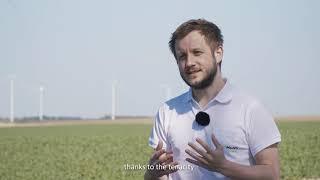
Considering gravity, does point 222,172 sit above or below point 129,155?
above

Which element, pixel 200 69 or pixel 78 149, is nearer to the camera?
pixel 200 69

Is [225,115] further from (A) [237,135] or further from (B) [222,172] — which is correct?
(B) [222,172]

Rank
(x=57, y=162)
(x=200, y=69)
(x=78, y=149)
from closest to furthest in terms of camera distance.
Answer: (x=200, y=69)
(x=57, y=162)
(x=78, y=149)

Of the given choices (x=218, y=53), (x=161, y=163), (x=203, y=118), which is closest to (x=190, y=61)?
(x=218, y=53)

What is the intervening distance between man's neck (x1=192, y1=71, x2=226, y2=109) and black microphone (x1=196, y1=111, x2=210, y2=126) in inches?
3.6

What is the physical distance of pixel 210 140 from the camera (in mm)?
2723

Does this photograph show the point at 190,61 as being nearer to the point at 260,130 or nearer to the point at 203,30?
the point at 203,30

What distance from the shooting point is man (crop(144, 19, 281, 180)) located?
265 cm

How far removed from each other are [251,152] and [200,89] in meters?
0.39

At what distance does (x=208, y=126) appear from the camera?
273cm

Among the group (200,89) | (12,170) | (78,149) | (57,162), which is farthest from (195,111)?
(78,149)

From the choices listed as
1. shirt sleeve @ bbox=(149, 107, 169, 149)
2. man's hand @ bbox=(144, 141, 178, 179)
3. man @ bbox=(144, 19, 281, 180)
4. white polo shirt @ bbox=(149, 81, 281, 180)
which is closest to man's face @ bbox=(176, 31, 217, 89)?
man @ bbox=(144, 19, 281, 180)

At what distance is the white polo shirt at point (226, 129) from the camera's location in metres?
2.68

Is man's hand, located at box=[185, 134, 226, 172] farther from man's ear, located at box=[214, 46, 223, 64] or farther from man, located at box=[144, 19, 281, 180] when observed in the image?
man's ear, located at box=[214, 46, 223, 64]
